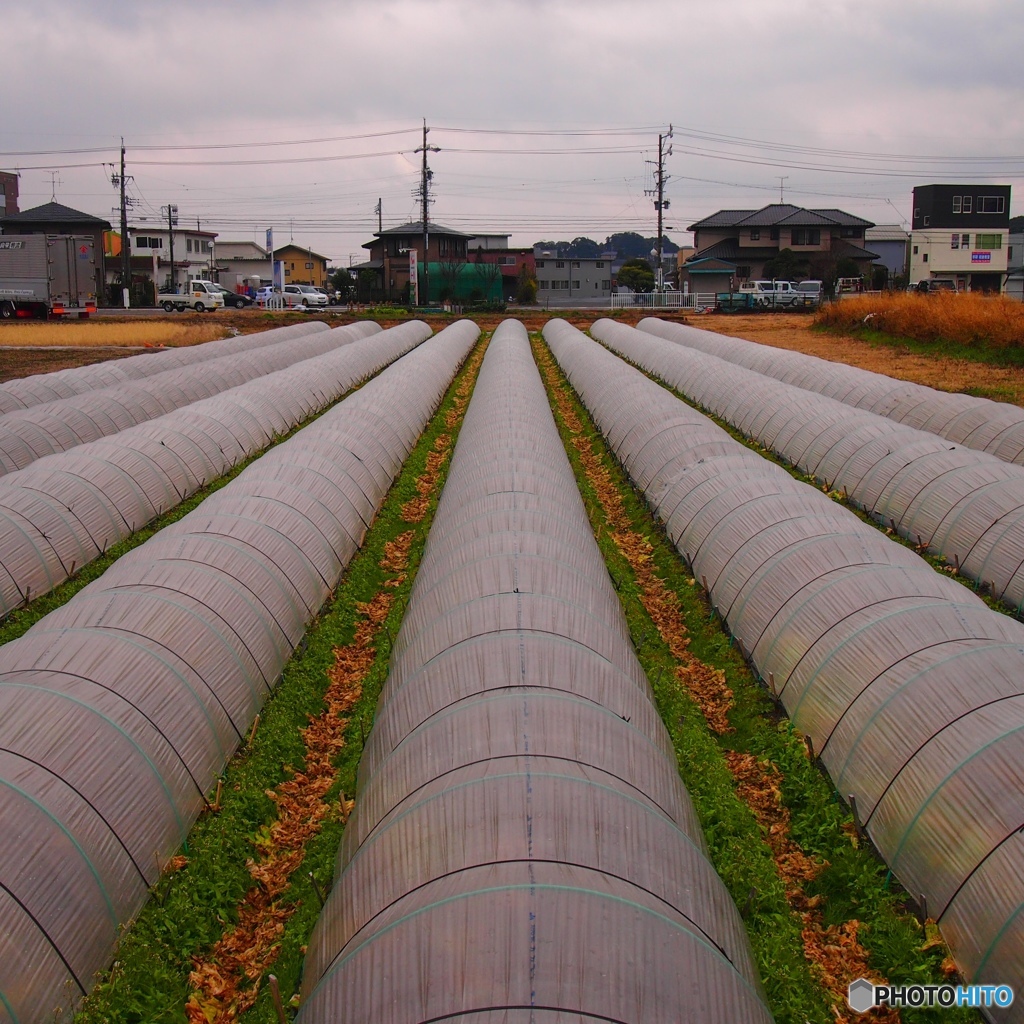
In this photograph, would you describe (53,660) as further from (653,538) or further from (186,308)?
(186,308)

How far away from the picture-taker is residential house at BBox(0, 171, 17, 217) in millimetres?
98625

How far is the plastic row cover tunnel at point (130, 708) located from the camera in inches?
226

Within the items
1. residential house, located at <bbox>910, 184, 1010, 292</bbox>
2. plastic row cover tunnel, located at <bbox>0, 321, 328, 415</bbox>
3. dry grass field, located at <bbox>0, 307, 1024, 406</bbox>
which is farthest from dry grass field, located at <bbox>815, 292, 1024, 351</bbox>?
residential house, located at <bbox>910, 184, 1010, 292</bbox>

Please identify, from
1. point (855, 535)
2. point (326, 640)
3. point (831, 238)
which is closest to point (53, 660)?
point (326, 640)

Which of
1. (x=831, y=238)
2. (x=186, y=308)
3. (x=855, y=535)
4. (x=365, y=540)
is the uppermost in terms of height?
(x=831, y=238)

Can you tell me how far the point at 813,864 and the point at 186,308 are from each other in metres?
65.4

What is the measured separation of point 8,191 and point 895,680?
4510 inches

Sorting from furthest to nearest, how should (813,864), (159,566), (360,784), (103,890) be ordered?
(159,566) < (360,784) < (813,864) < (103,890)

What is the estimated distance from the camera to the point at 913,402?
67.4 feet

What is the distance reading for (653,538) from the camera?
47.0 feet

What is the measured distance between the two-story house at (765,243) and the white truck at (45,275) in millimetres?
45650

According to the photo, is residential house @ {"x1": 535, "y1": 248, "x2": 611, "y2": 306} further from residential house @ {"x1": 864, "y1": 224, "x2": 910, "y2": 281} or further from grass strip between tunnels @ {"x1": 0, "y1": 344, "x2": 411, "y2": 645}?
grass strip between tunnels @ {"x1": 0, "y1": 344, "x2": 411, "y2": 645}

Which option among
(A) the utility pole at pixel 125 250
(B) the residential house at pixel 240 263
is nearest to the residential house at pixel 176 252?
(B) the residential house at pixel 240 263

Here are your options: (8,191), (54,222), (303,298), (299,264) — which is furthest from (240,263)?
(303,298)
